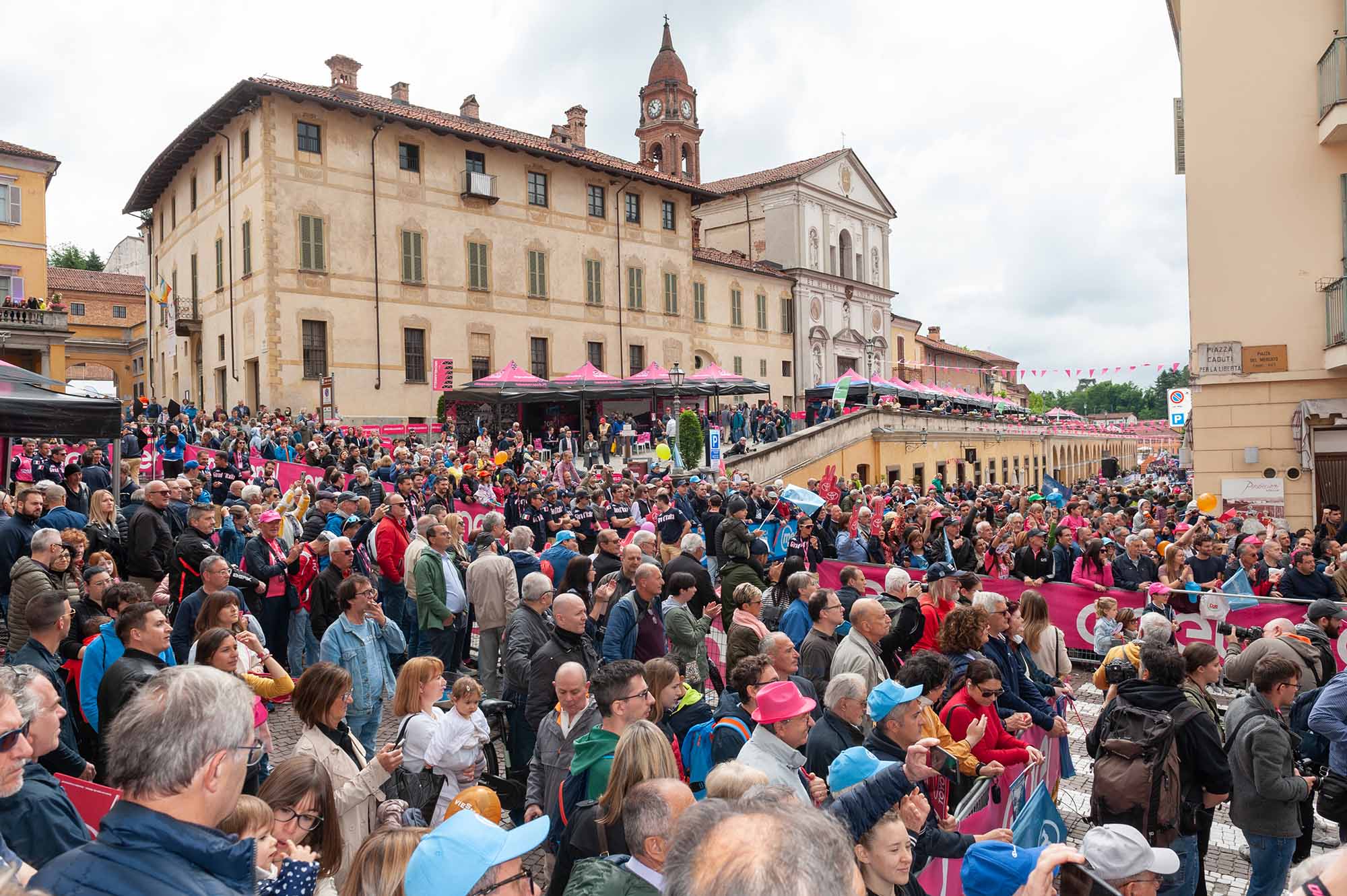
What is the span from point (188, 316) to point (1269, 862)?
38.9 meters

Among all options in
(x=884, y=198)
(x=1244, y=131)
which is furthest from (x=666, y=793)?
(x=884, y=198)

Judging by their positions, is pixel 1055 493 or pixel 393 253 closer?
pixel 1055 493

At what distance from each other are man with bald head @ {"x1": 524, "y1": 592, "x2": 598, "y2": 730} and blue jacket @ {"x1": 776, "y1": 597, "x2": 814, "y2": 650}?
2.04m

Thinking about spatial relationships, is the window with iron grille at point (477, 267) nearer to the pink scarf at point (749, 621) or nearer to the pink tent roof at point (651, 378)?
the pink tent roof at point (651, 378)

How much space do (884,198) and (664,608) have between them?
2048 inches

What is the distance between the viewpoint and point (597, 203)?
39844mm

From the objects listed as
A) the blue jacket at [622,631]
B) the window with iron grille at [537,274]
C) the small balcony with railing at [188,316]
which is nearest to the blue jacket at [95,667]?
the blue jacket at [622,631]

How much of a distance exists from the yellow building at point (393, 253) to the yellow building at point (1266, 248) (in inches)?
1018

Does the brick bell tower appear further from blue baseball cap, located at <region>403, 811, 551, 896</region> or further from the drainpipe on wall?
blue baseball cap, located at <region>403, 811, 551, 896</region>

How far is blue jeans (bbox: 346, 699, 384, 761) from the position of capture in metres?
6.26

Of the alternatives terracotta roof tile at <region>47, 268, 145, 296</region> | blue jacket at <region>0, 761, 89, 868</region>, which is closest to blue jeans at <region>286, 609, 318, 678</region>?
blue jacket at <region>0, 761, 89, 868</region>

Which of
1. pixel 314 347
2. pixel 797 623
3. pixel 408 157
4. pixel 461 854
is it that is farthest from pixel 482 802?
pixel 408 157

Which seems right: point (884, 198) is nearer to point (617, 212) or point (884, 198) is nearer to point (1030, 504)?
point (617, 212)

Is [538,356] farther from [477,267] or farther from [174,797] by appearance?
[174,797]
